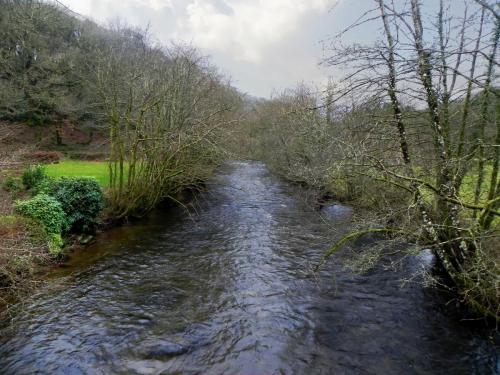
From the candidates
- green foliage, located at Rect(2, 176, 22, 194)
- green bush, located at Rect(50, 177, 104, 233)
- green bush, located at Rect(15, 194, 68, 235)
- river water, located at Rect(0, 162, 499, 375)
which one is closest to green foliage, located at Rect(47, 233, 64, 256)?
green bush, located at Rect(15, 194, 68, 235)

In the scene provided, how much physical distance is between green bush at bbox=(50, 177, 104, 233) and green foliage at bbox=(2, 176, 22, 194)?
7.35 ft

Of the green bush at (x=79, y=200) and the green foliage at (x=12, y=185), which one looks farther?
the green foliage at (x=12, y=185)

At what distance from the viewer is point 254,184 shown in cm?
2789

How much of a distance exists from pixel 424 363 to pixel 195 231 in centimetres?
1053

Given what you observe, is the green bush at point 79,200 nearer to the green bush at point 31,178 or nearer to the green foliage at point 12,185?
the green foliage at point 12,185

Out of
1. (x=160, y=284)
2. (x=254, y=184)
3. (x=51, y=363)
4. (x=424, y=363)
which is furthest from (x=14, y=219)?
(x=254, y=184)

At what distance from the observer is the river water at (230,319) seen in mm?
7117

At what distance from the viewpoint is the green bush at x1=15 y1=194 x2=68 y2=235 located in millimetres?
11812

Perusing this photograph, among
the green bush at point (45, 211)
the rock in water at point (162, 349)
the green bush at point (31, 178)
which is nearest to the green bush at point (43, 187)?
the green bush at point (31, 178)

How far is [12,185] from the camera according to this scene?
51.2 ft

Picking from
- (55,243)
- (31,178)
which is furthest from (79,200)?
(31,178)

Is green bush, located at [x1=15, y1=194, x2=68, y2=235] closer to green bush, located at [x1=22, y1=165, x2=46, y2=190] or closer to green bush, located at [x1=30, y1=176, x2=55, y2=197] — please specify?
green bush, located at [x1=30, y1=176, x2=55, y2=197]

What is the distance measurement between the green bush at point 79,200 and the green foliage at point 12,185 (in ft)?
7.35

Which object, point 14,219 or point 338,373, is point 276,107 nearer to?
point 14,219
